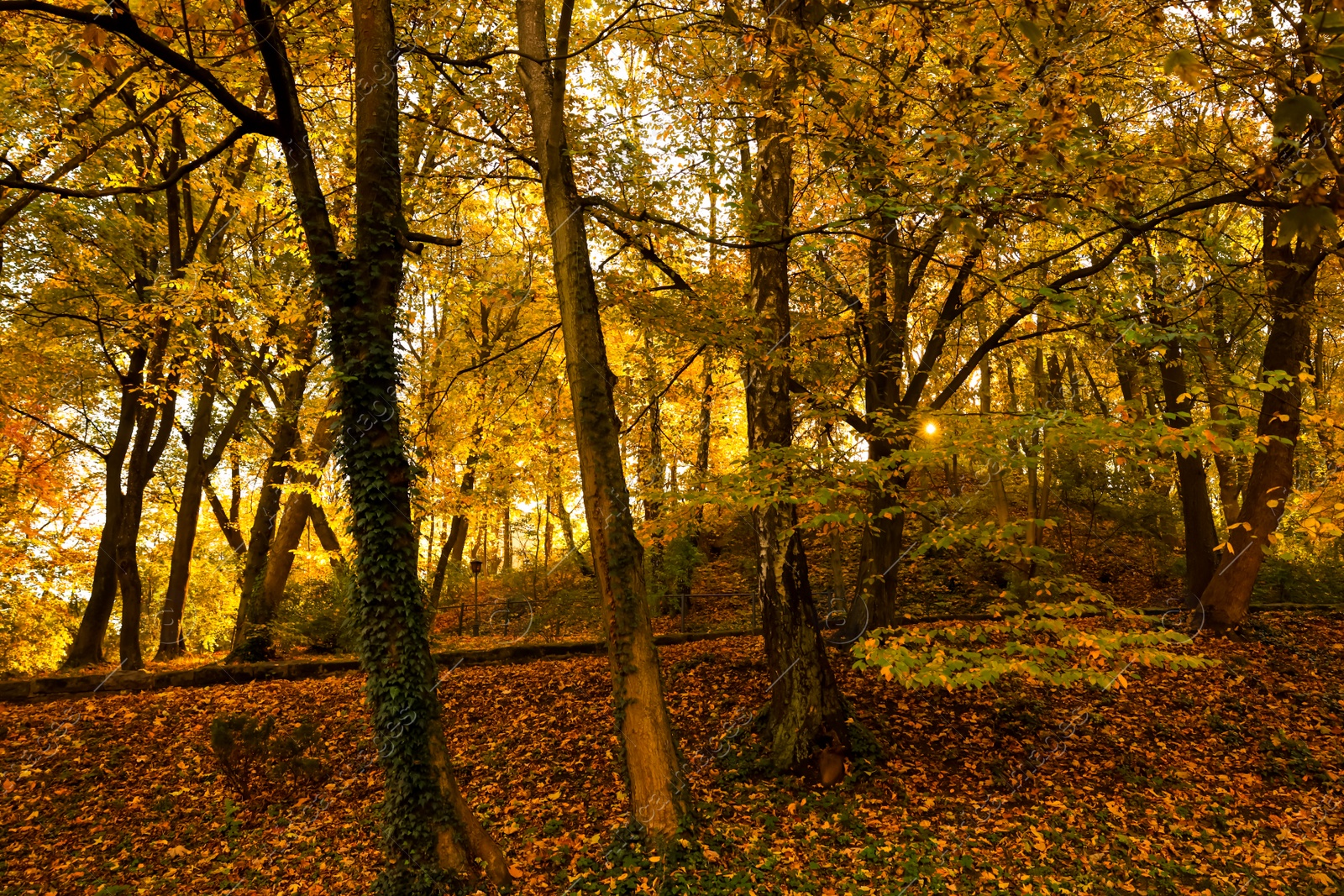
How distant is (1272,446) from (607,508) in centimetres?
957

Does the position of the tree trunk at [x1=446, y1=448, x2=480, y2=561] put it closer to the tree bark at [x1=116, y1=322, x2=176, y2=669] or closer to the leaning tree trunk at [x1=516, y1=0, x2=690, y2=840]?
the tree bark at [x1=116, y1=322, x2=176, y2=669]

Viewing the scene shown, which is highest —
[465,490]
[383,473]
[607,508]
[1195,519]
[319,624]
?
[465,490]

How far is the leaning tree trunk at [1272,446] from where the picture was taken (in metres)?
9.56

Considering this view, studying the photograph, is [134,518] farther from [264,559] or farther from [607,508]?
[607,508]

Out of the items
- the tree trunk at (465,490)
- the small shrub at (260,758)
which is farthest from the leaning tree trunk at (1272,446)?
the tree trunk at (465,490)

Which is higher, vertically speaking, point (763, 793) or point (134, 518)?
point (134, 518)

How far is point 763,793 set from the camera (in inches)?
272

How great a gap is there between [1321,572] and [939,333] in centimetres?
1106

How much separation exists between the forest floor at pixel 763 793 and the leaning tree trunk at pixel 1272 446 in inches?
31.8

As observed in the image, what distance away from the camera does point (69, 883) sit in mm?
6145

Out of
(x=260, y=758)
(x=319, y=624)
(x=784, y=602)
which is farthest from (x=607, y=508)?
(x=319, y=624)

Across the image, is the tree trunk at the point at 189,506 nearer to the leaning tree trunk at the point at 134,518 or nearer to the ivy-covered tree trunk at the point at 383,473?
the leaning tree trunk at the point at 134,518

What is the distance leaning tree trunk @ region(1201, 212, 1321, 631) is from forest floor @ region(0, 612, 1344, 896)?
0.81 meters

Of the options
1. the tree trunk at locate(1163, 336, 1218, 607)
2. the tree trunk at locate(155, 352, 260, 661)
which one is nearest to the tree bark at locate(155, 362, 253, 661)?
the tree trunk at locate(155, 352, 260, 661)
